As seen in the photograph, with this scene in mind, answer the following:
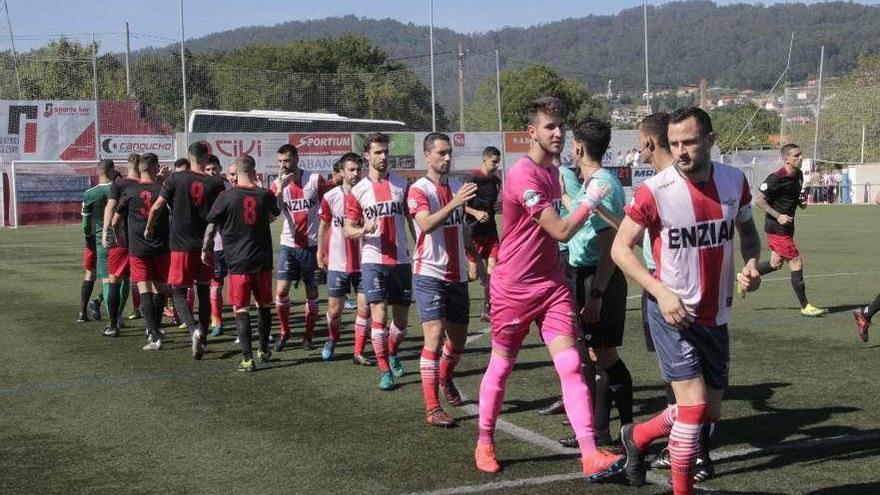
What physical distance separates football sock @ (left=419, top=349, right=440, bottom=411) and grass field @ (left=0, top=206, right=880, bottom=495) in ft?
0.77

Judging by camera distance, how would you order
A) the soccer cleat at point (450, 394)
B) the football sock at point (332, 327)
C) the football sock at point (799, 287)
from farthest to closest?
1. the football sock at point (799, 287)
2. the football sock at point (332, 327)
3. the soccer cleat at point (450, 394)

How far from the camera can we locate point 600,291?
6.47 metres

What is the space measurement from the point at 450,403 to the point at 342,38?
8146cm

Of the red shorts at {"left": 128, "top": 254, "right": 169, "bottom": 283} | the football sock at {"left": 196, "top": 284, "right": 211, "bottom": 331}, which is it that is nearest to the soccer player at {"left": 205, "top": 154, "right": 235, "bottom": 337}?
the red shorts at {"left": 128, "top": 254, "right": 169, "bottom": 283}

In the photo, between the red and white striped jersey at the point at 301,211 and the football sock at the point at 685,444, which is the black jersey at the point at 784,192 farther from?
the football sock at the point at 685,444

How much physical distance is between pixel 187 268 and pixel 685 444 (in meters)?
6.99

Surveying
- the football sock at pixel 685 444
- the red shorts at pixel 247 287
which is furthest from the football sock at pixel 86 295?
the football sock at pixel 685 444

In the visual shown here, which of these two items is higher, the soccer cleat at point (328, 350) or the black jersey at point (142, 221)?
the black jersey at point (142, 221)

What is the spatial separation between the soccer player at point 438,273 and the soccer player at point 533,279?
130 centimetres

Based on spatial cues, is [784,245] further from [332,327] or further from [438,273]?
[438,273]

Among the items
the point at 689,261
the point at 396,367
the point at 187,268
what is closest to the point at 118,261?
the point at 187,268

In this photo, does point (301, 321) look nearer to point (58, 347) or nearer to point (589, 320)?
point (58, 347)

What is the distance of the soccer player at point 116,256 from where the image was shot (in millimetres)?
12414

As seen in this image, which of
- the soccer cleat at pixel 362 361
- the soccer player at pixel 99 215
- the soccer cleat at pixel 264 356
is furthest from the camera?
the soccer player at pixel 99 215
